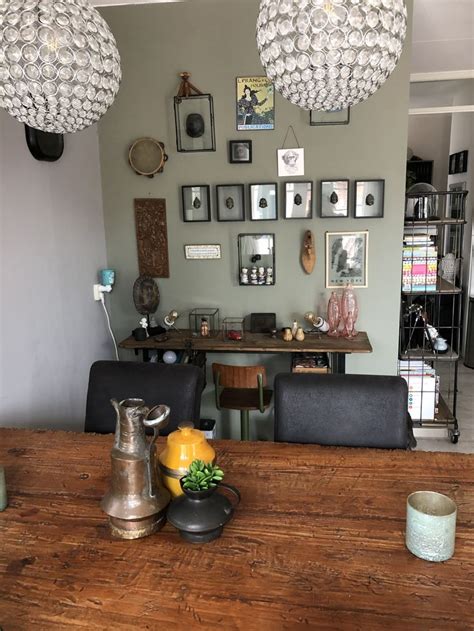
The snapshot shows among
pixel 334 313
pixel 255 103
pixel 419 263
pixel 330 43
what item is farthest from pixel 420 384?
pixel 330 43

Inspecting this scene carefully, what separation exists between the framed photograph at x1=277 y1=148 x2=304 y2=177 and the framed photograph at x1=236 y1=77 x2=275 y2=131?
16cm

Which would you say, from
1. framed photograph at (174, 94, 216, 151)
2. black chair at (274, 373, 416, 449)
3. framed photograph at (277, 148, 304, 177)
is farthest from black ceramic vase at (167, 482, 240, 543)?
framed photograph at (174, 94, 216, 151)

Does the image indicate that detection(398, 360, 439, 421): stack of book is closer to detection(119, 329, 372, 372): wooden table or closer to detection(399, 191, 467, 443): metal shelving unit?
detection(399, 191, 467, 443): metal shelving unit

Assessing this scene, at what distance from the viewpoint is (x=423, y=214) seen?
10.5ft

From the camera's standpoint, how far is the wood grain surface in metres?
2.72

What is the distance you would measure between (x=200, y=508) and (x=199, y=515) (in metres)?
→ 0.01

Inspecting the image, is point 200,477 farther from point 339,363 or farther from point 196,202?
point 196,202

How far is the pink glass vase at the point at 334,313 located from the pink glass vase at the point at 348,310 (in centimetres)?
3

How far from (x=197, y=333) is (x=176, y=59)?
5.01 ft

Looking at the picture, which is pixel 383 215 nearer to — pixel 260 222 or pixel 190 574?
pixel 260 222

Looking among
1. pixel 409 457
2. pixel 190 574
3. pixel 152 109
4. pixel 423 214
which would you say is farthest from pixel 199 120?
pixel 190 574

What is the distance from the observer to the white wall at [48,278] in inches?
85.0

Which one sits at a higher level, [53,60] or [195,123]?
[195,123]

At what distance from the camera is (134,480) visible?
45.4 inches
